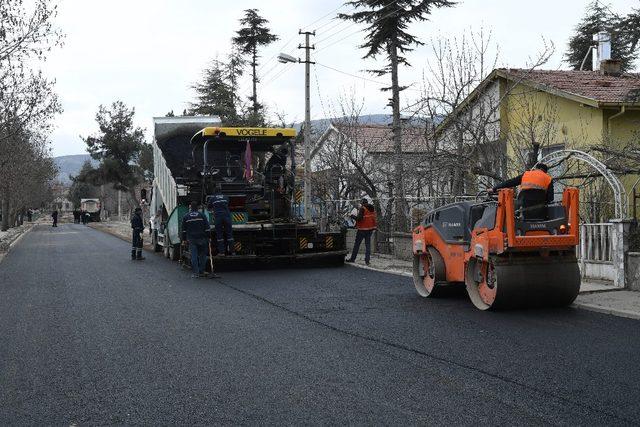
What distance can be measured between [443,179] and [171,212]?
25.0ft

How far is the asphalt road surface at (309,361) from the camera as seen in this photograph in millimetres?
5109

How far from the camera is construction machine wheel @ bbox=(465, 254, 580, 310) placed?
353 inches

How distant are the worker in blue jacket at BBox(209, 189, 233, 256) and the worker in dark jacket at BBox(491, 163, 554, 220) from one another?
7.06 meters

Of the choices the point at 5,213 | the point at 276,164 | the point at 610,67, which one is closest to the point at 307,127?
the point at 276,164

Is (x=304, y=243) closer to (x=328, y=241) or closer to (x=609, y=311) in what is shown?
(x=328, y=241)

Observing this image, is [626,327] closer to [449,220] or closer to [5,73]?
[449,220]

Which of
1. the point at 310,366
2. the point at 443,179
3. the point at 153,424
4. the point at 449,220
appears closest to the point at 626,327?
the point at 449,220

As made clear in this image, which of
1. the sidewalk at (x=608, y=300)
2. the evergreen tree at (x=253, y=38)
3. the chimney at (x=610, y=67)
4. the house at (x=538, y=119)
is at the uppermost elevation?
the evergreen tree at (x=253, y=38)

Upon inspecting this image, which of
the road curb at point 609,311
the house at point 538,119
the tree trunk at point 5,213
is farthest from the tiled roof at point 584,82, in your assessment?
the tree trunk at point 5,213

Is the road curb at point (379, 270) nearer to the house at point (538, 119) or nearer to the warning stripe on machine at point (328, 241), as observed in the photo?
the warning stripe on machine at point (328, 241)

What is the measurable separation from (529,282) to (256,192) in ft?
29.1

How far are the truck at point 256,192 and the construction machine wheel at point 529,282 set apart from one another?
7028mm

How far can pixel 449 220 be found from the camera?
34.4 feet

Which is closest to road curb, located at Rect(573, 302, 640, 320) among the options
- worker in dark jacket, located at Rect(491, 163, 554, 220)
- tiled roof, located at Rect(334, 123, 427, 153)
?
worker in dark jacket, located at Rect(491, 163, 554, 220)
